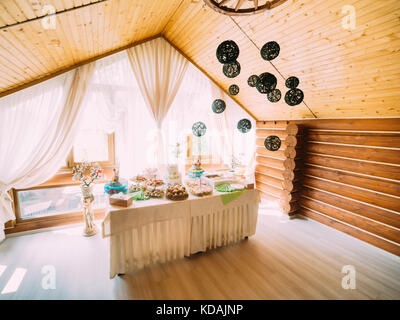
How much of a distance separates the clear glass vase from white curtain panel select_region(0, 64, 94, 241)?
2.52 ft

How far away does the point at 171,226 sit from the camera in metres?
2.82

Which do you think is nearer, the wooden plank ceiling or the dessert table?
the wooden plank ceiling

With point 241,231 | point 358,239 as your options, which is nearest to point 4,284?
point 241,231

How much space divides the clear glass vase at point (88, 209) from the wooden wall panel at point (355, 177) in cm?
434

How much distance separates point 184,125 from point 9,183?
11.2 ft

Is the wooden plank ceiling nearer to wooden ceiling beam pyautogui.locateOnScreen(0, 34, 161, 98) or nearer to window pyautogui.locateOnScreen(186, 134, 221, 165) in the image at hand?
wooden ceiling beam pyautogui.locateOnScreen(0, 34, 161, 98)

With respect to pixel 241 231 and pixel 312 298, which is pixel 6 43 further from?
pixel 312 298

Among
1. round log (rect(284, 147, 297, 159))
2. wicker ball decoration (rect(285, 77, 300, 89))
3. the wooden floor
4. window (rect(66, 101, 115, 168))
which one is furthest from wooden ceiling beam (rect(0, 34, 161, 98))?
round log (rect(284, 147, 297, 159))

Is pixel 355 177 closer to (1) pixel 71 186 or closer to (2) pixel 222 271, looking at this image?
(2) pixel 222 271

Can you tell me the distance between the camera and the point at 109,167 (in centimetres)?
446

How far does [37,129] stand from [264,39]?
4.09m

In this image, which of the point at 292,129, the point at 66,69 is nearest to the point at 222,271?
the point at 292,129

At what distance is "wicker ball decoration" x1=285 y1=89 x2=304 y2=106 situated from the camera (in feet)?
10.1

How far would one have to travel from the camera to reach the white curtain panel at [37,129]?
3346 millimetres
